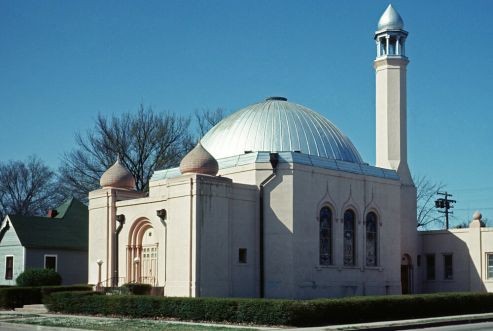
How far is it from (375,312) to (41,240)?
24.0 metres

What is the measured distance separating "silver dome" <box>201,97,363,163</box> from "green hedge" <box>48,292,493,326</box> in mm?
10511

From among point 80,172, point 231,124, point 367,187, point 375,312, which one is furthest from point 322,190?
point 80,172

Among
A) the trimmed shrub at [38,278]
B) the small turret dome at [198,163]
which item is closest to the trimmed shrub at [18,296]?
the trimmed shrub at [38,278]

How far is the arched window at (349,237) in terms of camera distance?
37.0 meters

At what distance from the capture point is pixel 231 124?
3931cm

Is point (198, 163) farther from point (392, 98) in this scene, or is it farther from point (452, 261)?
point (452, 261)

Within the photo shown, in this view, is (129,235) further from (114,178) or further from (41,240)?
(41,240)

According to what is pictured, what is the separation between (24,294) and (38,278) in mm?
4860

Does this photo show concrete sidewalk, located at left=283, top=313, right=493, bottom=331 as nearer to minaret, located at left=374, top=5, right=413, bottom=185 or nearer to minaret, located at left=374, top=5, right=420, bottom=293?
minaret, located at left=374, top=5, right=420, bottom=293

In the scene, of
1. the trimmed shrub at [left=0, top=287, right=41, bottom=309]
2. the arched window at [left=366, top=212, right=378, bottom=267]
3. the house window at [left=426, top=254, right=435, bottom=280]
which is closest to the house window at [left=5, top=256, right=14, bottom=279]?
the trimmed shrub at [left=0, top=287, right=41, bottom=309]

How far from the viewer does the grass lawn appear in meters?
23.3

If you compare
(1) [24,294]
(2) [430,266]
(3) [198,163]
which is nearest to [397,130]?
(2) [430,266]

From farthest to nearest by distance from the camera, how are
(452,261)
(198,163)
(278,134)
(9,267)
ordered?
(9,267) → (452,261) → (278,134) → (198,163)

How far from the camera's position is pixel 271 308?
2467 cm
